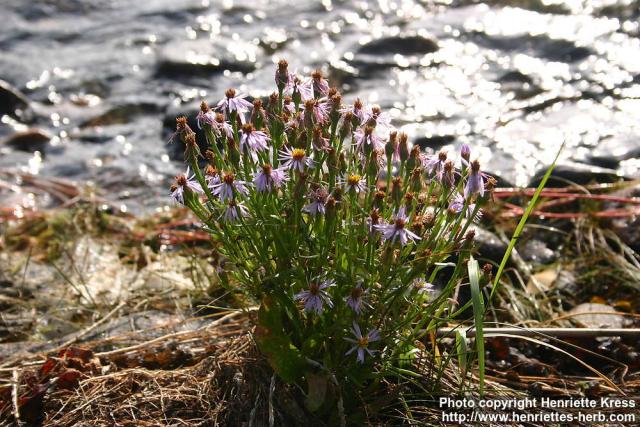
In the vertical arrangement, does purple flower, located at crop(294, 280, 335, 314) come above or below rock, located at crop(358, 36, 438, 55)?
above

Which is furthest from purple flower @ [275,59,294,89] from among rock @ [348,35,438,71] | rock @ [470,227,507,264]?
rock @ [348,35,438,71]

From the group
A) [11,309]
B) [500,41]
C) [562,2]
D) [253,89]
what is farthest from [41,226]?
[562,2]

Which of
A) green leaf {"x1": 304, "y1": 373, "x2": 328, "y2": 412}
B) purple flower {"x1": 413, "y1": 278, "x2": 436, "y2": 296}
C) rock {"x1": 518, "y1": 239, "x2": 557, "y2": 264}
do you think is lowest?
rock {"x1": 518, "y1": 239, "x2": 557, "y2": 264}

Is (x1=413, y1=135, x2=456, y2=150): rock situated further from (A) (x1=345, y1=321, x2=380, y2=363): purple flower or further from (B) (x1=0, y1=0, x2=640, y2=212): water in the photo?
(A) (x1=345, y1=321, x2=380, y2=363): purple flower

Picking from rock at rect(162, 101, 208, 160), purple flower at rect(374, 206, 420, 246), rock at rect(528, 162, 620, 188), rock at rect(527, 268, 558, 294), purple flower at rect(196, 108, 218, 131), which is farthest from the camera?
rock at rect(162, 101, 208, 160)

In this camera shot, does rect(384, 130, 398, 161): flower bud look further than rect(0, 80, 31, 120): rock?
No

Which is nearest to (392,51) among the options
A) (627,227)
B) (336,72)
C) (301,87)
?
(336,72)

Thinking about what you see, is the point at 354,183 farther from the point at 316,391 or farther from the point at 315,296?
the point at 316,391

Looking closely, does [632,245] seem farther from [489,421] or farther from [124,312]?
[124,312]

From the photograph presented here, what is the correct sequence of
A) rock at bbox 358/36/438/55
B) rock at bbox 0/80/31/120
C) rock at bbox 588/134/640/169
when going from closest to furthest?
rock at bbox 588/134/640/169 → rock at bbox 0/80/31/120 → rock at bbox 358/36/438/55
